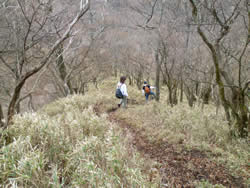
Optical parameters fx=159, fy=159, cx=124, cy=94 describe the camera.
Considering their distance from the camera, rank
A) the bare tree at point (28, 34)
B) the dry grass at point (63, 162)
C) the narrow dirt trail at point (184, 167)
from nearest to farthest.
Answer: the dry grass at point (63, 162) < the narrow dirt trail at point (184, 167) < the bare tree at point (28, 34)

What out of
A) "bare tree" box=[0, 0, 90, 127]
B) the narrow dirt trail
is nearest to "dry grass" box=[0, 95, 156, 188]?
the narrow dirt trail

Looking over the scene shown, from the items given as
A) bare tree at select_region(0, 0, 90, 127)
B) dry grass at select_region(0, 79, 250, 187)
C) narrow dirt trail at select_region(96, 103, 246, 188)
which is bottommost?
narrow dirt trail at select_region(96, 103, 246, 188)

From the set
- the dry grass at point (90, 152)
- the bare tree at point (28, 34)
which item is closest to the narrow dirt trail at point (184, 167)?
the dry grass at point (90, 152)

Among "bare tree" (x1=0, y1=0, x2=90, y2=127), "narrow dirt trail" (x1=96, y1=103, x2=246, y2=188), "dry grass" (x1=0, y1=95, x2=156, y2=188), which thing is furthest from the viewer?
"bare tree" (x1=0, y1=0, x2=90, y2=127)

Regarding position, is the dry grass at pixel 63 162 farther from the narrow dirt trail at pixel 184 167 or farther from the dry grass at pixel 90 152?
the narrow dirt trail at pixel 184 167

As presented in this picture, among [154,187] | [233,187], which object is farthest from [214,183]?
[154,187]

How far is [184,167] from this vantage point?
10.0ft

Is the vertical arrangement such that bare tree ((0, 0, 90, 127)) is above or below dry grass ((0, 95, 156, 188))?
above

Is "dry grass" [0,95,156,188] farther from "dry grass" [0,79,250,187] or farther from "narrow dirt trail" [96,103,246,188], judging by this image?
"narrow dirt trail" [96,103,246,188]

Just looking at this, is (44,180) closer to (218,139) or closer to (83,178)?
(83,178)

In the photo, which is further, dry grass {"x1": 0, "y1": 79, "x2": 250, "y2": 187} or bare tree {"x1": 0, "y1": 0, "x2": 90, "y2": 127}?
bare tree {"x1": 0, "y1": 0, "x2": 90, "y2": 127}

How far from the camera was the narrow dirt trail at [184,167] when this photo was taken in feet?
8.64

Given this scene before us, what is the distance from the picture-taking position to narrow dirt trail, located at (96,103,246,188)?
2633 millimetres

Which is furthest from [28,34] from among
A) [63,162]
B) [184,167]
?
[184,167]
